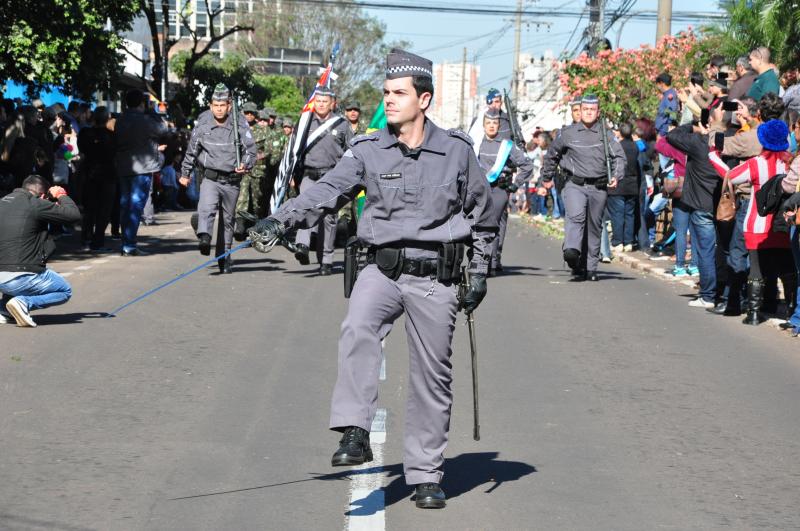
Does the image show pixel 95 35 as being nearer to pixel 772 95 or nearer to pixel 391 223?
pixel 772 95

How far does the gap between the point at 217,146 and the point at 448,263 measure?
10.5 meters

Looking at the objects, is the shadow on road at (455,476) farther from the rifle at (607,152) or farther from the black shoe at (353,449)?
the rifle at (607,152)

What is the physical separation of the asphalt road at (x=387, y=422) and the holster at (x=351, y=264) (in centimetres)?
100

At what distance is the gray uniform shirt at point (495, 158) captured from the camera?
16875 millimetres

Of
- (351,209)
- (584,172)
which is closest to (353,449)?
(584,172)

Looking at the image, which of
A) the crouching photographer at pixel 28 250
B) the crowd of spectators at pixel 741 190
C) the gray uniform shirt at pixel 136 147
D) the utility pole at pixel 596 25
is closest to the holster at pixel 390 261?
the crouching photographer at pixel 28 250

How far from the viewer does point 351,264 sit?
6531 mm

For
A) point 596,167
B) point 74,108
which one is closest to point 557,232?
point 74,108

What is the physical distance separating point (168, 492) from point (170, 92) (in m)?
43.1

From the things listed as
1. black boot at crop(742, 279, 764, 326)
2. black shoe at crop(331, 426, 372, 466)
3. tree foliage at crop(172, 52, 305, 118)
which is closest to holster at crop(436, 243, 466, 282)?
black shoe at crop(331, 426, 372, 466)

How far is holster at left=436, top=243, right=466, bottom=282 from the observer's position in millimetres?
6359

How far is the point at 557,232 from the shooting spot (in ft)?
92.5

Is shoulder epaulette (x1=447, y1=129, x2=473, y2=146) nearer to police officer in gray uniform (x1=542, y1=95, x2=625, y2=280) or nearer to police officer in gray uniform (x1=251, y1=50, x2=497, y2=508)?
police officer in gray uniform (x1=251, y1=50, x2=497, y2=508)

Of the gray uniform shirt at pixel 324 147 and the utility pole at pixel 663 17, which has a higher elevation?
the utility pole at pixel 663 17
